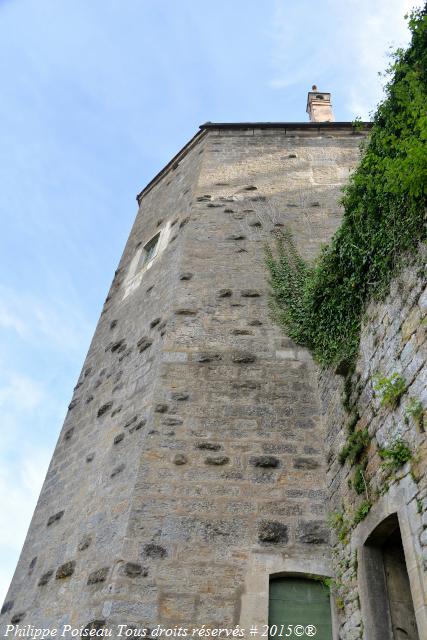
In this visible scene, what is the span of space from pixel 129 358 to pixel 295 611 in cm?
320

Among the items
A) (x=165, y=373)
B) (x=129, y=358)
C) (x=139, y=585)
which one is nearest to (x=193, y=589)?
(x=139, y=585)

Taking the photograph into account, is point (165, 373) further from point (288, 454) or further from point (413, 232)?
point (413, 232)

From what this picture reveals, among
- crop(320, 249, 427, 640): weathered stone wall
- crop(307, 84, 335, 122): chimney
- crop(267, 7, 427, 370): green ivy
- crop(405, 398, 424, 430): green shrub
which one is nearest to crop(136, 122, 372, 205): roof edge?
crop(307, 84, 335, 122): chimney

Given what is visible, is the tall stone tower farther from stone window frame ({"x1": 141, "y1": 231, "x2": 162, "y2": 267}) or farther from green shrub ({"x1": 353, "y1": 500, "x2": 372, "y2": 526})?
green shrub ({"x1": 353, "y1": 500, "x2": 372, "y2": 526})

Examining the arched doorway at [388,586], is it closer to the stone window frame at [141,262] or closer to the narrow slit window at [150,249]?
the stone window frame at [141,262]

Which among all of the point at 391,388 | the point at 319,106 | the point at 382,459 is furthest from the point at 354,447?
the point at 319,106

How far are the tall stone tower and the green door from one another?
0.10 m

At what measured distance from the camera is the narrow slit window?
8.11 m

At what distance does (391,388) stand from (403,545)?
0.99 meters

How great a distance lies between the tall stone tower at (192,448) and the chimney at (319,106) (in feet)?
10.8

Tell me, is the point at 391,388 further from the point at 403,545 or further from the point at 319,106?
the point at 319,106

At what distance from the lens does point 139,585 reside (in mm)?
4172

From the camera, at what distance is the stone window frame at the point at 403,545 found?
3.15 meters

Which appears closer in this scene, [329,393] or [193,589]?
[193,589]
